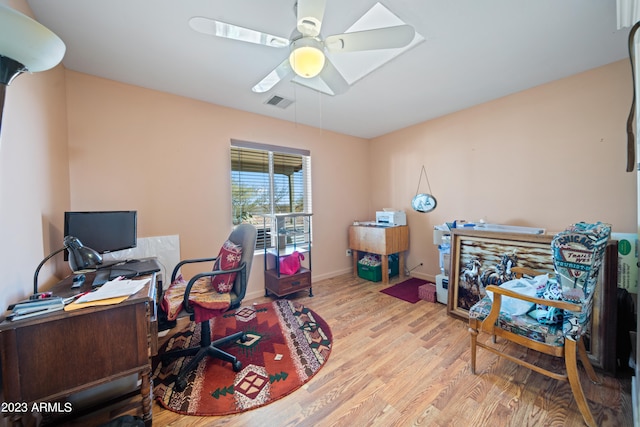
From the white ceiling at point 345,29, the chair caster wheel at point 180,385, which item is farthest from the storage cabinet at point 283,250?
the white ceiling at point 345,29

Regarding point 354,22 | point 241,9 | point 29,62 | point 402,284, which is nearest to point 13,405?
point 29,62

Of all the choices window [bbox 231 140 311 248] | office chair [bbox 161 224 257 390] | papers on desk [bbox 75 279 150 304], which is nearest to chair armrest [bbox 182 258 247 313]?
office chair [bbox 161 224 257 390]

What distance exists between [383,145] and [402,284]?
7.77 ft

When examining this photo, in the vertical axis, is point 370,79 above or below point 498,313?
above

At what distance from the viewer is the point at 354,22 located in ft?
5.04

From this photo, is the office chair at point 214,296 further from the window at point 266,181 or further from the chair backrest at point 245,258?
the window at point 266,181

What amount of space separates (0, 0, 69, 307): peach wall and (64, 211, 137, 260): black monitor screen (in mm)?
148

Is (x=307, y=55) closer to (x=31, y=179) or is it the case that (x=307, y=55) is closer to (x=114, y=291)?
(x=114, y=291)

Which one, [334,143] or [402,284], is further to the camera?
[334,143]

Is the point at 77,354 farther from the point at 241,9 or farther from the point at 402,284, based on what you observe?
the point at 402,284

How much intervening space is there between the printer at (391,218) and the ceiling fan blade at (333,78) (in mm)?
2222

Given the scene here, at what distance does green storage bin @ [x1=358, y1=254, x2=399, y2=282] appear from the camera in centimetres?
354

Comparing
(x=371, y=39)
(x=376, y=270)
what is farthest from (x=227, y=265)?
(x=376, y=270)

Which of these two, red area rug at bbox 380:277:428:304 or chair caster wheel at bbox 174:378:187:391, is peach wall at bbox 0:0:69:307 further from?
red area rug at bbox 380:277:428:304
